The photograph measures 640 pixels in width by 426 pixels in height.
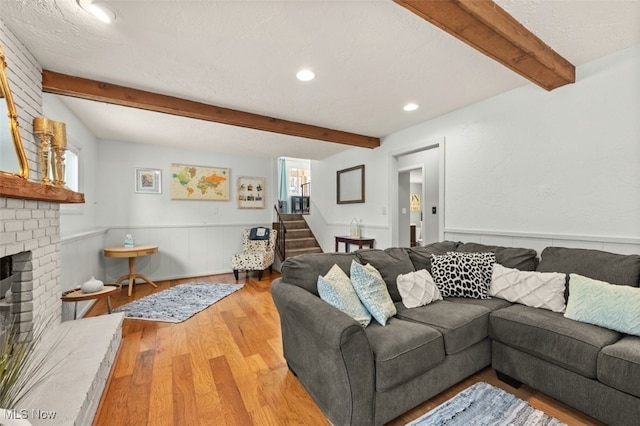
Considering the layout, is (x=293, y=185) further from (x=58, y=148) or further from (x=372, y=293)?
(x=372, y=293)

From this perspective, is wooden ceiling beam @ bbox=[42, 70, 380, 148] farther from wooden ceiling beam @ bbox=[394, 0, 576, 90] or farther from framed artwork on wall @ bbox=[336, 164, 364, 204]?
wooden ceiling beam @ bbox=[394, 0, 576, 90]

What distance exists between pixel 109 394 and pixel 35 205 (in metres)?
1.37

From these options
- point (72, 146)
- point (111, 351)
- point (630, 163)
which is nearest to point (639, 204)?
point (630, 163)

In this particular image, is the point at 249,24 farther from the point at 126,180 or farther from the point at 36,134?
the point at 126,180

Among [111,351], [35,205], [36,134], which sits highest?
[36,134]

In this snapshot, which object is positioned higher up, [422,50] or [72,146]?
[422,50]

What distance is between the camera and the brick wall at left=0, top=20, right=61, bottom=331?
1.65 meters

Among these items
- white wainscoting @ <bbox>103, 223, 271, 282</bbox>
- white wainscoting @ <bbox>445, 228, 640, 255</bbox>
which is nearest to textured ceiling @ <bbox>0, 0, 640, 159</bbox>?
white wainscoting @ <bbox>445, 228, 640, 255</bbox>

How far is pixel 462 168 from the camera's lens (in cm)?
322

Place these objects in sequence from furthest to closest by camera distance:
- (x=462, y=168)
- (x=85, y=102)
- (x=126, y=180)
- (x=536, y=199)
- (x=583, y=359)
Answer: (x=126, y=180) → (x=462, y=168) → (x=85, y=102) → (x=536, y=199) → (x=583, y=359)

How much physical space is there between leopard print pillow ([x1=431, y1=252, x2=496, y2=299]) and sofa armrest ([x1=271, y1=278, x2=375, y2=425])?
1247mm

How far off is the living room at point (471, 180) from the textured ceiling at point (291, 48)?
0.79 ft

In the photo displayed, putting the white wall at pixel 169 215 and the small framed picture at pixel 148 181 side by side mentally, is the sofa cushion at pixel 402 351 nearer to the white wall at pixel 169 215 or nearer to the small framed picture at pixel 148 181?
the white wall at pixel 169 215

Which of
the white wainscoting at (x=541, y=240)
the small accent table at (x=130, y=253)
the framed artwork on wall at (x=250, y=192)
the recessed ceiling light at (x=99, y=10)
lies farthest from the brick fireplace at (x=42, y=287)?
the white wainscoting at (x=541, y=240)
